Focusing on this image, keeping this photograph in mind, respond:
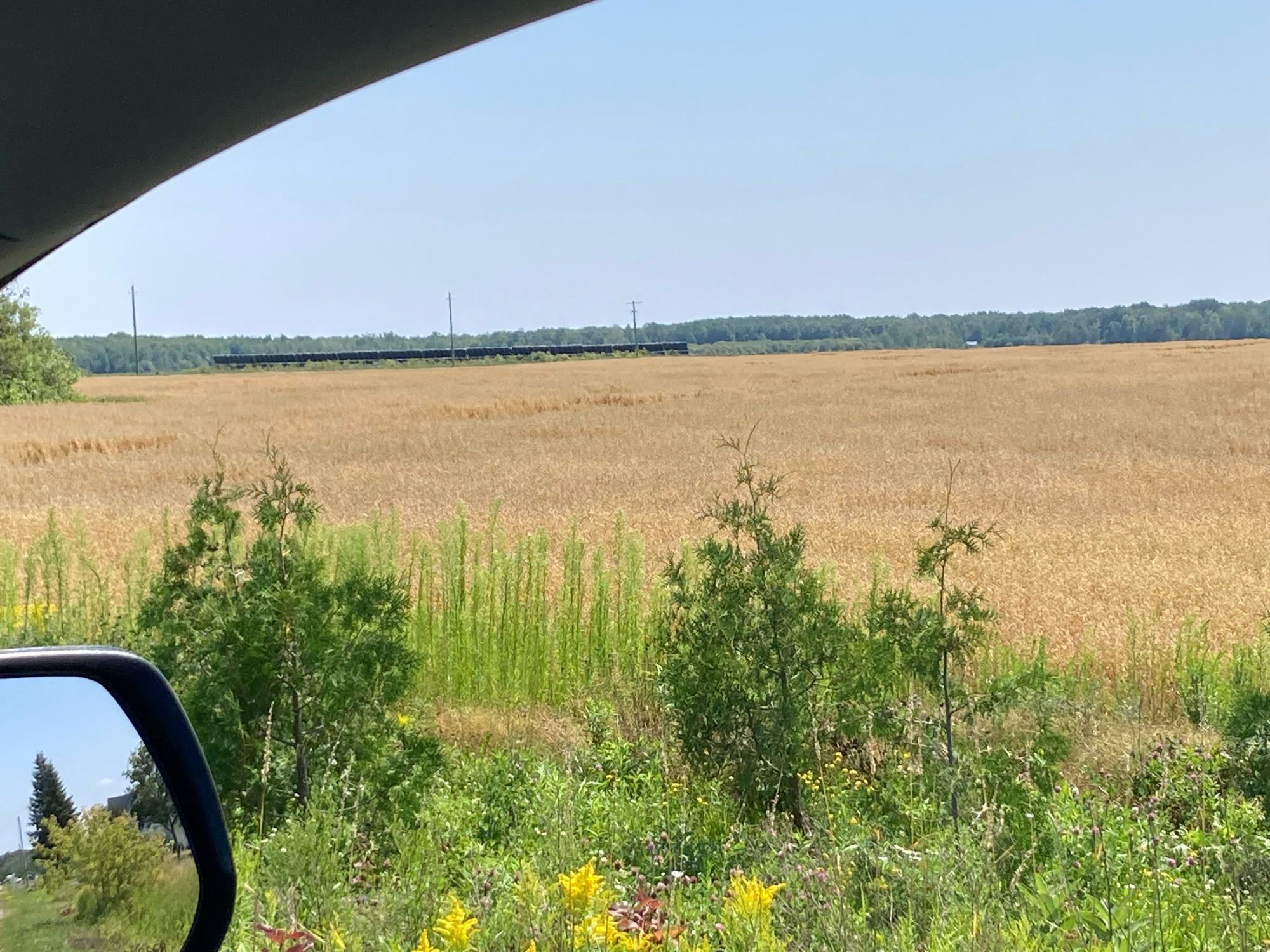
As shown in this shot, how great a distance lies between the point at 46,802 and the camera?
1.14m

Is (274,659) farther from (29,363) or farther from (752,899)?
(29,363)

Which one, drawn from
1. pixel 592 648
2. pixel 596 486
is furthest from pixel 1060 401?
pixel 592 648

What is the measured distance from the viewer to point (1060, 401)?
38.1 meters

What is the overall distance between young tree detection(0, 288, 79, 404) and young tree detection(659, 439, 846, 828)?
147 feet

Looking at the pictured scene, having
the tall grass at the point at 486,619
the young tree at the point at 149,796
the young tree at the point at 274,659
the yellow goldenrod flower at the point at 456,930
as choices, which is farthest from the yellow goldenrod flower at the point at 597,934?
the tall grass at the point at 486,619

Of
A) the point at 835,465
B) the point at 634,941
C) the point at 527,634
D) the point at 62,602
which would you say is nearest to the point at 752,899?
the point at 634,941

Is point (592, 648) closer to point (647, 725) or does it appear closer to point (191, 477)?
point (647, 725)

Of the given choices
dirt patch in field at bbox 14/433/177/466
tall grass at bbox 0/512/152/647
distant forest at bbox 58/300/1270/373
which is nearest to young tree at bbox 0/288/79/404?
dirt patch in field at bbox 14/433/177/466

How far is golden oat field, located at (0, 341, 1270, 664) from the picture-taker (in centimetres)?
1137

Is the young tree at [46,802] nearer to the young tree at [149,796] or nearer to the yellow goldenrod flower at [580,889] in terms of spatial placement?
the young tree at [149,796]

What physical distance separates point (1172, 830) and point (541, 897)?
8.20 ft

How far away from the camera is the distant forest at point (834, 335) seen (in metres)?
130

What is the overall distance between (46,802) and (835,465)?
72.3 ft

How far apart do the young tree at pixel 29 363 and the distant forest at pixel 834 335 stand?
7140cm
